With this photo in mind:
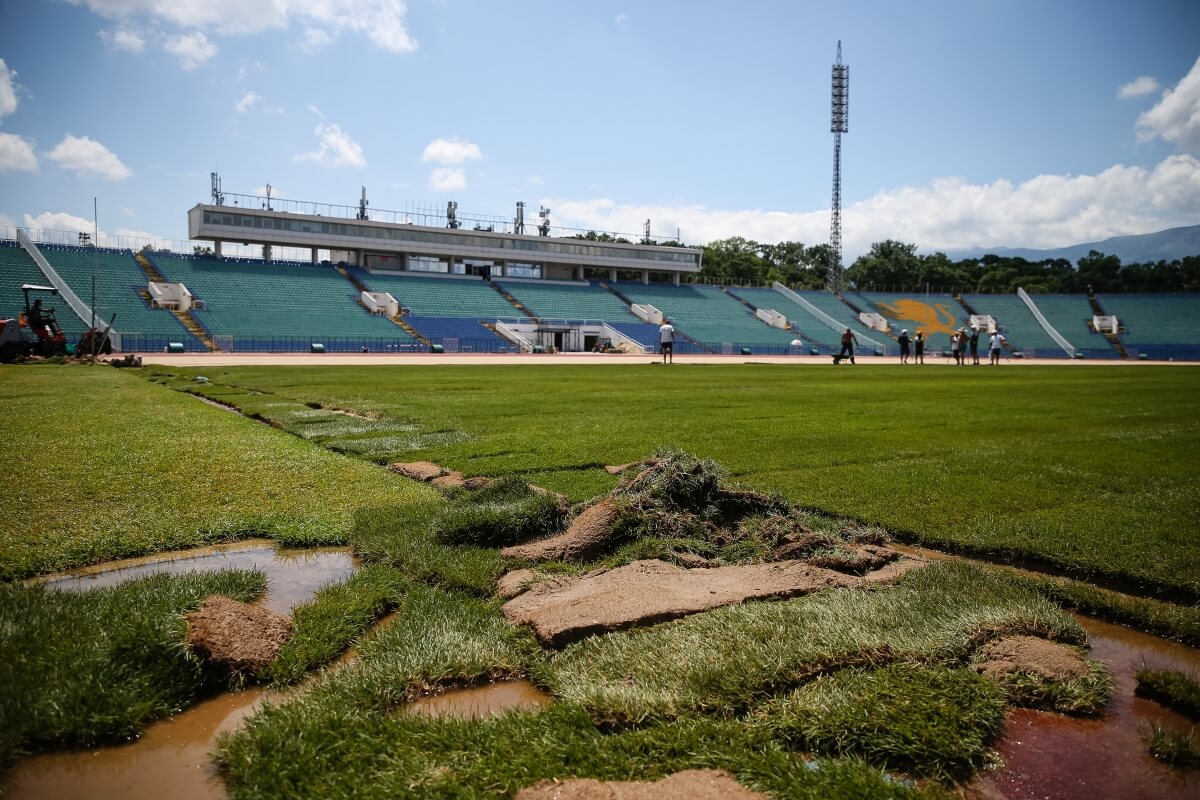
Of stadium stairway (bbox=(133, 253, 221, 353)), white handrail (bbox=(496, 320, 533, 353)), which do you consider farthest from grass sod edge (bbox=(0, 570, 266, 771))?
white handrail (bbox=(496, 320, 533, 353))

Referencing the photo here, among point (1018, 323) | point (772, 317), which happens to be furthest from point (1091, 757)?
point (1018, 323)

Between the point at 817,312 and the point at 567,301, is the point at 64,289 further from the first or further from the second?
the point at 817,312

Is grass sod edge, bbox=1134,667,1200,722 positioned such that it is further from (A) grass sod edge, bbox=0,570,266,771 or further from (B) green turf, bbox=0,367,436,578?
(B) green turf, bbox=0,367,436,578

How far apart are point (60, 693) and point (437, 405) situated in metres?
10.1

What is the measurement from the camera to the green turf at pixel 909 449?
4.91 metres

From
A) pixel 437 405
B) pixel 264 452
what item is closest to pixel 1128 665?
pixel 264 452

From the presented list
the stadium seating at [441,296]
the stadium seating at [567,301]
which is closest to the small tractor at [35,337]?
the stadium seating at [441,296]

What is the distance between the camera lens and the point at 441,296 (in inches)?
2185

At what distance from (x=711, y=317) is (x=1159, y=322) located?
132ft

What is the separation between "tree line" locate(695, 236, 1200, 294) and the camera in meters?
95.1

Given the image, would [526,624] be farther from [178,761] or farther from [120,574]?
[120,574]

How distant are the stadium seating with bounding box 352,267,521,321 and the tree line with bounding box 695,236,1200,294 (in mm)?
49677

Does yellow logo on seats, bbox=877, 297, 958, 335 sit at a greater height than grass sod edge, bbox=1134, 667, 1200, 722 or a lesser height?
greater

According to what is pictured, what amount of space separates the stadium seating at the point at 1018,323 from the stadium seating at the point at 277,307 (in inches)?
1978
